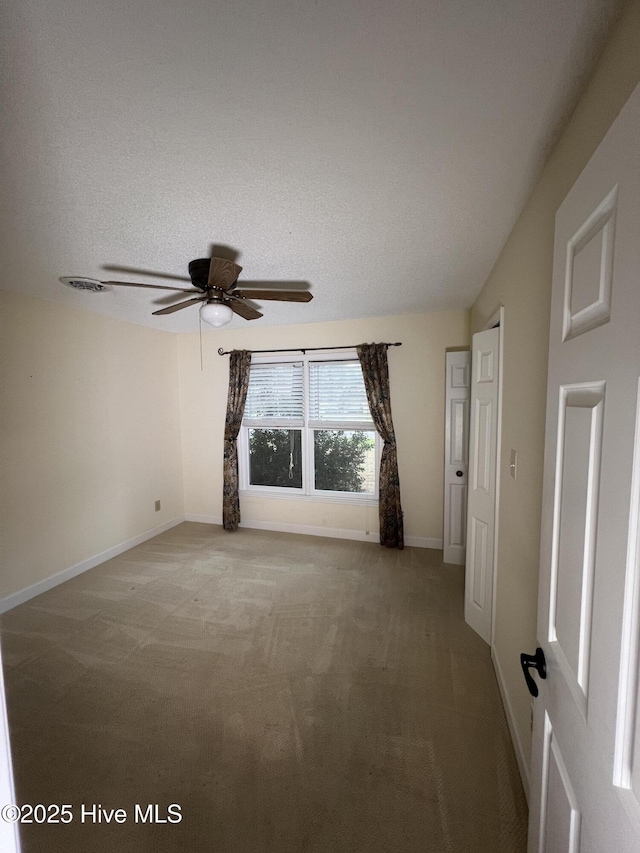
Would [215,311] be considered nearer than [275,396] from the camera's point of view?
Yes

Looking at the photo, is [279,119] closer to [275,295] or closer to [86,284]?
[275,295]

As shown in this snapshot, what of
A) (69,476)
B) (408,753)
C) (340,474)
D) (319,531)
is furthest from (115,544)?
(408,753)

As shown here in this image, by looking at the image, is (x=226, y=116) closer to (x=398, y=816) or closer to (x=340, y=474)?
(x=398, y=816)

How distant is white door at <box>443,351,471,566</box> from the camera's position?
10.7 ft

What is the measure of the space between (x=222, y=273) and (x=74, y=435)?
2.38 m

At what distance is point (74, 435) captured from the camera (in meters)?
3.20

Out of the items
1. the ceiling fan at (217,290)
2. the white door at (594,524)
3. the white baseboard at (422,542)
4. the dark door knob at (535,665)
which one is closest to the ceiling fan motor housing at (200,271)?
the ceiling fan at (217,290)

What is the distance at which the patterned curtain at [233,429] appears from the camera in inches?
161

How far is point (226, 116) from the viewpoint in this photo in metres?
1.08

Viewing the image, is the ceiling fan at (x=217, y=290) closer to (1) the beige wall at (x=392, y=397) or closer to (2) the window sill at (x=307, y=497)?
(1) the beige wall at (x=392, y=397)

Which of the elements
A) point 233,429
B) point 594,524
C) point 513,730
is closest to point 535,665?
point 594,524

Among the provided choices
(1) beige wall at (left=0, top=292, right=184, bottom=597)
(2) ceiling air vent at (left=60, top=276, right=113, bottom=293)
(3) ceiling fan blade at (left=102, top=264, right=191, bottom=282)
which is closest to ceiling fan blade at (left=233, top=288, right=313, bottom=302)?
(3) ceiling fan blade at (left=102, top=264, right=191, bottom=282)

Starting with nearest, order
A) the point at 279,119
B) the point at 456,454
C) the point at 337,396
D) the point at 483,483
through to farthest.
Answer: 1. the point at 279,119
2. the point at 483,483
3. the point at 456,454
4. the point at 337,396

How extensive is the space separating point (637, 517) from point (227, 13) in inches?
52.4
